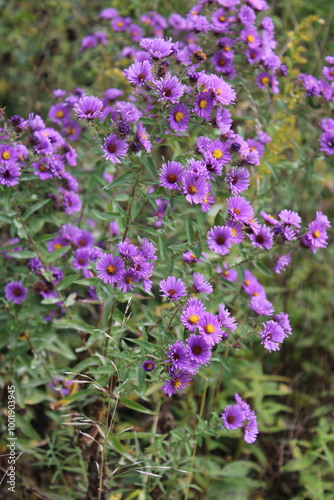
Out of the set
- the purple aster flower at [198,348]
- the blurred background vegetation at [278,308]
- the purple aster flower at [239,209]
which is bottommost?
the blurred background vegetation at [278,308]

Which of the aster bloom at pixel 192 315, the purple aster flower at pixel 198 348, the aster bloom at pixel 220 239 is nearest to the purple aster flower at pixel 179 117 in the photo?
the aster bloom at pixel 220 239

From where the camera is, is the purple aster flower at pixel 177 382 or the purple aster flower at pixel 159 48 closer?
the purple aster flower at pixel 177 382

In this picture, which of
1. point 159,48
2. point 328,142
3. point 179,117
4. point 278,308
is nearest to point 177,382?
point 179,117

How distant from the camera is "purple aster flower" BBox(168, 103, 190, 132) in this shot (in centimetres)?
153

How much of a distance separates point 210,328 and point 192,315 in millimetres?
67

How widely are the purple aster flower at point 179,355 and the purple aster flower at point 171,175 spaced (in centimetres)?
48

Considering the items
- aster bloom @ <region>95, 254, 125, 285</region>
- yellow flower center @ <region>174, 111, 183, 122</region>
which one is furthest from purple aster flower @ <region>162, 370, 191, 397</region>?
yellow flower center @ <region>174, 111, 183, 122</region>

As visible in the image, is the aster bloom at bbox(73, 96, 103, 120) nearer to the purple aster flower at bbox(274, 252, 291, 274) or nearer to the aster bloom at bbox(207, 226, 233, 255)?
the aster bloom at bbox(207, 226, 233, 255)

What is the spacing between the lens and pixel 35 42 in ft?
12.0

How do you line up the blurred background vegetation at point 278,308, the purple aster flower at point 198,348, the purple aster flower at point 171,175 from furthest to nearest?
the blurred background vegetation at point 278,308, the purple aster flower at point 171,175, the purple aster flower at point 198,348

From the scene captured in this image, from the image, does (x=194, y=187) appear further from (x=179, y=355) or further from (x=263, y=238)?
(x=179, y=355)

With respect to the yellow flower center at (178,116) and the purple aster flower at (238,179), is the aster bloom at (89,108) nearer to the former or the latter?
the yellow flower center at (178,116)

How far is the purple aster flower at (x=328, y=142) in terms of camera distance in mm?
2076

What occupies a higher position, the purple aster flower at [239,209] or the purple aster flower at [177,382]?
the purple aster flower at [239,209]
